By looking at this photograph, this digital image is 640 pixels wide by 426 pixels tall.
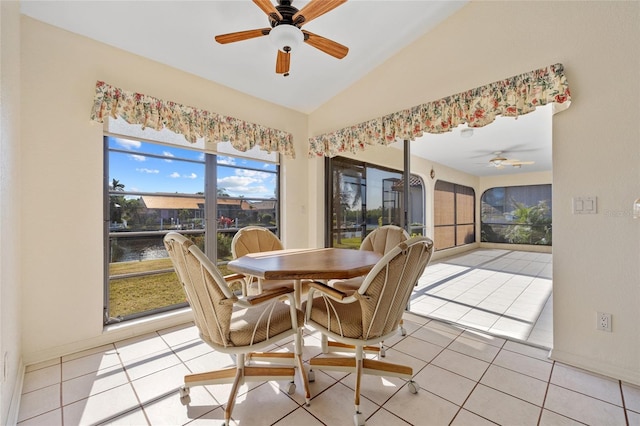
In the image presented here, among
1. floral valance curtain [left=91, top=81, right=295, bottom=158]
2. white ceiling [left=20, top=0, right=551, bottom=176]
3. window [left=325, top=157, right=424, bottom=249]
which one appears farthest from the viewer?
window [left=325, top=157, right=424, bottom=249]

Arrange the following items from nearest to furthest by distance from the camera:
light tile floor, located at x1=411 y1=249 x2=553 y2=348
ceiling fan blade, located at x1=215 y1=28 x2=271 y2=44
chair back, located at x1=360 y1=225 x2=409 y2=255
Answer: ceiling fan blade, located at x1=215 y1=28 x2=271 y2=44 < chair back, located at x1=360 y1=225 x2=409 y2=255 < light tile floor, located at x1=411 y1=249 x2=553 y2=348

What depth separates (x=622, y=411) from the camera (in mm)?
1523

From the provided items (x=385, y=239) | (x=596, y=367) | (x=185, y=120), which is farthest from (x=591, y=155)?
(x=185, y=120)

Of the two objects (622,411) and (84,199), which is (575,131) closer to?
(622,411)

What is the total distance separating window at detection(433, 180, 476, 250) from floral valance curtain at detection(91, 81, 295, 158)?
Answer: 4.62m

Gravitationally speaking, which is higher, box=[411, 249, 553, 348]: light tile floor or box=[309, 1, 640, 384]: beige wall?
box=[309, 1, 640, 384]: beige wall

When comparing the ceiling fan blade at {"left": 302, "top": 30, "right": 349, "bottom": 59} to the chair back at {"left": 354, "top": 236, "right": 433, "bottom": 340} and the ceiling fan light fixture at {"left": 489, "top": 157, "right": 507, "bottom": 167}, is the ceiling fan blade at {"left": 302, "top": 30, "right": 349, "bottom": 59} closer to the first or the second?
the chair back at {"left": 354, "top": 236, "right": 433, "bottom": 340}

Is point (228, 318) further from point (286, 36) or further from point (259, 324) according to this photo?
point (286, 36)

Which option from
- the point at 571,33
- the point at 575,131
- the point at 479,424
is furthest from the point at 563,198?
the point at 479,424

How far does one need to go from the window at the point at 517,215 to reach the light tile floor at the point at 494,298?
1.93m

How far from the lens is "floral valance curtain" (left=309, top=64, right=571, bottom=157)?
6.47 ft

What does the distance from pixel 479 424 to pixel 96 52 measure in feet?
12.7

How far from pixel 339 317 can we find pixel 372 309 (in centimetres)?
23

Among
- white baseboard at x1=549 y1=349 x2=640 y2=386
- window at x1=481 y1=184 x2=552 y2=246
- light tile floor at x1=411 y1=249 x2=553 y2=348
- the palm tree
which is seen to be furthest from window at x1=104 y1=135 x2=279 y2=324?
window at x1=481 y1=184 x2=552 y2=246
